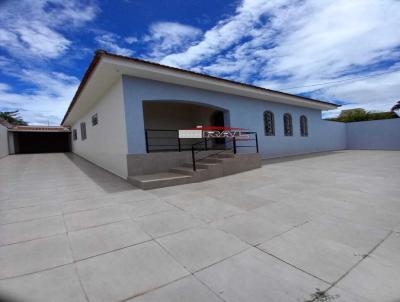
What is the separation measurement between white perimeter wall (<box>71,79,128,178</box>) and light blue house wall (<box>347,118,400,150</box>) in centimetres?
1757

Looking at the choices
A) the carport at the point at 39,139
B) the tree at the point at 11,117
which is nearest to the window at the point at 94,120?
the carport at the point at 39,139

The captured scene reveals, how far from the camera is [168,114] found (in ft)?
36.1

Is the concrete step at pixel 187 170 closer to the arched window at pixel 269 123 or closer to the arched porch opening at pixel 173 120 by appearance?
the arched porch opening at pixel 173 120

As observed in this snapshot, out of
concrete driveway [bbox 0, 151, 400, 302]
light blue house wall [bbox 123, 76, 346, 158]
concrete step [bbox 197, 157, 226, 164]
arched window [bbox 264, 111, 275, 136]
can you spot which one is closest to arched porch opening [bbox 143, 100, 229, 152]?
light blue house wall [bbox 123, 76, 346, 158]

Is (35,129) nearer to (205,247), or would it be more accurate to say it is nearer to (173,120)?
(173,120)

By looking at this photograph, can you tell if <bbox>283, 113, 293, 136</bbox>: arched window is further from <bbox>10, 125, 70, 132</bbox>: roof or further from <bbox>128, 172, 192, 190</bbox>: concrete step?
<bbox>10, 125, 70, 132</bbox>: roof

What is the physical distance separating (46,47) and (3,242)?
14.7ft

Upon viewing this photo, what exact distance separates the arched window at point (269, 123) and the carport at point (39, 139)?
61.7ft

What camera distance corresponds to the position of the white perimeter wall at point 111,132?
6676mm

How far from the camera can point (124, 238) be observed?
2.70m

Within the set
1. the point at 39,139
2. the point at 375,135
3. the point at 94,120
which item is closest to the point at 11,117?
the point at 39,139

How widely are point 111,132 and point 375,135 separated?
58.3 ft

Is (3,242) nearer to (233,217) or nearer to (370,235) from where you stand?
(233,217)

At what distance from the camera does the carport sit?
19.7 m
